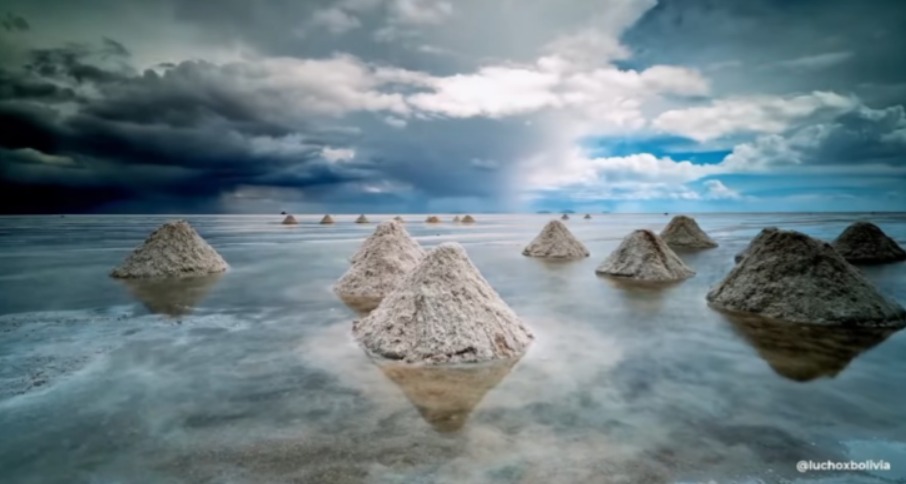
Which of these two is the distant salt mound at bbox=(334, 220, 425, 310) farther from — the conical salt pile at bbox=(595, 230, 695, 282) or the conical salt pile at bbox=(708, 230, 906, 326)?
the conical salt pile at bbox=(708, 230, 906, 326)

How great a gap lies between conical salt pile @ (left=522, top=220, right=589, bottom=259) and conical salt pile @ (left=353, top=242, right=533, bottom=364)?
700 inches

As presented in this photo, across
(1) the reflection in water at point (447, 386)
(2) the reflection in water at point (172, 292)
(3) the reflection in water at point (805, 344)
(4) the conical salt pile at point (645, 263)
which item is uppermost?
(4) the conical salt pile at point (645, 263)

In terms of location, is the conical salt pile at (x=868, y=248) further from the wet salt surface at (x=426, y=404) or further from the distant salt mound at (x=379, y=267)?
the distant salt mound at (x=379, y=267)

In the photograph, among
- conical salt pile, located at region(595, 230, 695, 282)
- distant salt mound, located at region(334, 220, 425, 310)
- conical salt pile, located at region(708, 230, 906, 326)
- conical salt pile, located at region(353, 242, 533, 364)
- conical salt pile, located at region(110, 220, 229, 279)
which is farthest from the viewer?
conical salt pile, located at region(110, 220, 229, 279)

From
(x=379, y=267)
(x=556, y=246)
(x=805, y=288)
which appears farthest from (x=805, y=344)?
(x=556, y=246)

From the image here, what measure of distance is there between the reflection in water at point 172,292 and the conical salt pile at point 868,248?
29.9m

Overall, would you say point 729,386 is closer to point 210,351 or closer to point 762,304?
point 762,304

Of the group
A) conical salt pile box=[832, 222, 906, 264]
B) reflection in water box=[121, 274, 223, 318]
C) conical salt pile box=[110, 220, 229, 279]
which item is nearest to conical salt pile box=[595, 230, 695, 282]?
conical salt pile box=[832, 222, 906, 264]

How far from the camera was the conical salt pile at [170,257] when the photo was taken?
18672 millimetres

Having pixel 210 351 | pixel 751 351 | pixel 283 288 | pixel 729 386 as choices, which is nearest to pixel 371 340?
pixel 210 351

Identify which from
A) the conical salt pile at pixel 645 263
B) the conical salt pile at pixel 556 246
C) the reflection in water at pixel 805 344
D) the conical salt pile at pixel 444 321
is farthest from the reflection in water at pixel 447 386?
the conical salt pile at pixel 556 246

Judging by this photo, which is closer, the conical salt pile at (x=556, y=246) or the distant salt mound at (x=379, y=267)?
the distant salt mound at (x=379, y=267)

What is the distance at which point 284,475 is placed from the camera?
4363 mm

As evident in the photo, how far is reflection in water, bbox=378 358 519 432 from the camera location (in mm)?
5695
